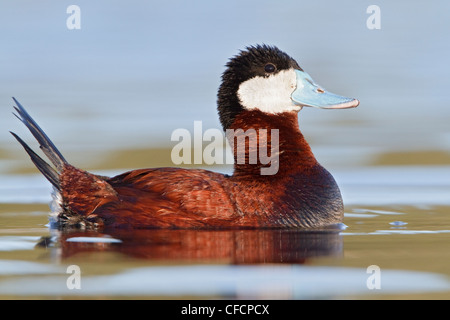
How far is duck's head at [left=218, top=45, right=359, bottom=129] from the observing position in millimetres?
8320

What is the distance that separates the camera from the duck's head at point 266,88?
27.3 ft

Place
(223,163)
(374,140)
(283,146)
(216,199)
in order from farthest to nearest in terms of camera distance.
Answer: (374,140)
(223,163)
(283,146)
(216,199)

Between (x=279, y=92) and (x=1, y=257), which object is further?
(x=279, y=92)

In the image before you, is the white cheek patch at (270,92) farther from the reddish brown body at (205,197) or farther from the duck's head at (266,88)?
the reddish brown body at (205,197)

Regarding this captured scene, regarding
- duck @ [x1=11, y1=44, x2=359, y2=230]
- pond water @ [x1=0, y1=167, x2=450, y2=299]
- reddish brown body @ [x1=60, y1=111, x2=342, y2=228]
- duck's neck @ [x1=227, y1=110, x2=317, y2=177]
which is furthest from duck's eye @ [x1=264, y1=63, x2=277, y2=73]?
pond water @ [x1=0, y1=167, x2=450, y2=299]

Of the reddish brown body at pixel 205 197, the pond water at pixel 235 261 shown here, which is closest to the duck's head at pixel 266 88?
the reddish brown body at pixel 205 197

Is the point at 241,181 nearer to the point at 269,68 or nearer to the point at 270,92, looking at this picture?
the point at 270,92

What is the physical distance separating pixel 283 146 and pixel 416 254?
76.5 inches

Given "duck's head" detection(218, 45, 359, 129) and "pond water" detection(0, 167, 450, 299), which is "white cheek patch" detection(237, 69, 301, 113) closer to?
"duck's head" detection(218, 45, 359, 129)

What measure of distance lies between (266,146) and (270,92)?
51cm

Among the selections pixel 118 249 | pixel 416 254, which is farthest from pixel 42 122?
pixel 416 254

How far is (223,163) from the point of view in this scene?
38.4 feet
